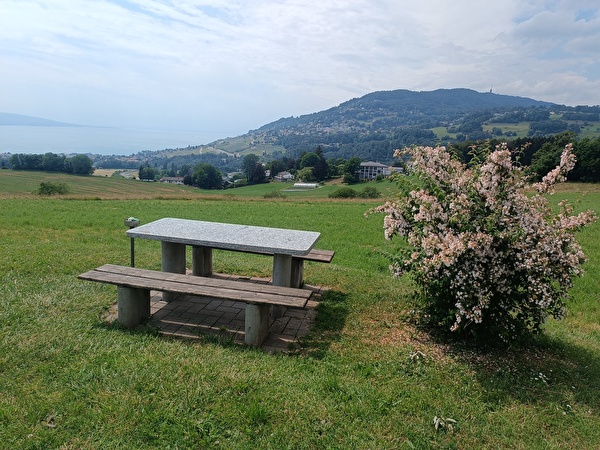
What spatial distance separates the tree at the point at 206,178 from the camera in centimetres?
7694

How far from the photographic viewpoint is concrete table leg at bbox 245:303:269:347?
15.0 feet

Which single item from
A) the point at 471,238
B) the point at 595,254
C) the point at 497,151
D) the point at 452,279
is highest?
the point at 497,151

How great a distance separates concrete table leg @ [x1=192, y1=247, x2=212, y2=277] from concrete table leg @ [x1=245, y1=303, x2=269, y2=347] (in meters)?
2.52

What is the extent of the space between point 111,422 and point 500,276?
3.73 m

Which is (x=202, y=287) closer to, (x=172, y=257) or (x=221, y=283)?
(x=221, y=283)

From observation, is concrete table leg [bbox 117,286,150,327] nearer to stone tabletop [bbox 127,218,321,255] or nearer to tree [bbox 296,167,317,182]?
stone tabletop [bbox 127,218,321,255]

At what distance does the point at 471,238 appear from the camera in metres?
3.95

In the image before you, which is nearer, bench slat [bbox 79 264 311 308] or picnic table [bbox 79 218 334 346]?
bench slat [bbox 79 264 311 308]

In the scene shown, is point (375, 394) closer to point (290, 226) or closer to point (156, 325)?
point (156, 325)

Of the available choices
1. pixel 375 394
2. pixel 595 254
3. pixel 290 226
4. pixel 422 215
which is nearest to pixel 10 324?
pixel 375 394

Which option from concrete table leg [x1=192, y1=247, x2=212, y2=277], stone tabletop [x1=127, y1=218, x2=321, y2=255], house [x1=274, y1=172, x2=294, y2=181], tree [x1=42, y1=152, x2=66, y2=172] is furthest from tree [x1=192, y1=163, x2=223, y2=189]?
stone tabletop [x1=127, y1=218, x2=321, y2=255]

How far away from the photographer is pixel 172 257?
6.17 metres

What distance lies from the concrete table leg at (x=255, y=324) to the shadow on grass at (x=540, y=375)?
84.7 inches

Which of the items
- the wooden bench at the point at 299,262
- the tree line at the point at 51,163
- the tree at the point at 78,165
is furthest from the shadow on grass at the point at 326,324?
the tree line at the point at 51,163
